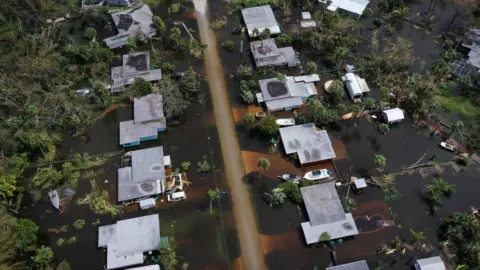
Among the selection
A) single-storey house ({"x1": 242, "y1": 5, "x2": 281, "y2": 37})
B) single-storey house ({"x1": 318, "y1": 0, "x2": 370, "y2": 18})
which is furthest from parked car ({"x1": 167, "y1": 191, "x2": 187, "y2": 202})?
single-storey house ({"x1": 318, "y1": 0, "x2": 370, "y2": 18})

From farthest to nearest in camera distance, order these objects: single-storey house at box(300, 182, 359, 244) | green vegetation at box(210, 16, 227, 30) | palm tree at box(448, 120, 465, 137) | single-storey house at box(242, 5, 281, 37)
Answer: green vegetation at box(210, 16, 227, 30) → single-storey house at box(242, 5, 281, 37) → palm tree at box(448, 120, 465, 137) → single-storey house at box(300, 182, 359, 244)

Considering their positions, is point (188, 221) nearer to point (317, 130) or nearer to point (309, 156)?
point (309, 156)

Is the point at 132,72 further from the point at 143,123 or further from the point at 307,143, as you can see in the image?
the point at 307,143

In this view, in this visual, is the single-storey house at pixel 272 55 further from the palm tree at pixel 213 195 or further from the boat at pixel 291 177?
the palm tree at pixel 213 195

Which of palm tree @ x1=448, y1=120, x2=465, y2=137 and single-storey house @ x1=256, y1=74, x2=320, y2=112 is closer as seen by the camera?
palm tree @ x1=448, y1=120, x2=465, y2=137

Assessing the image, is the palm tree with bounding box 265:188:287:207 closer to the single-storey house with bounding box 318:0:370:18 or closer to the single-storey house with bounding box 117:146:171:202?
the single-storey house with bounding box 117:146:171:202

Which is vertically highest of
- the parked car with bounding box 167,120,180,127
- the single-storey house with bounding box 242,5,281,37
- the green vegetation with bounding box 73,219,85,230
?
the single-storey house with bounding box 242,5,281,37

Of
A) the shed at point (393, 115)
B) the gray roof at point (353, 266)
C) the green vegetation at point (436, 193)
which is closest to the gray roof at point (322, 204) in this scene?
the gray roof at point (353, 266)
